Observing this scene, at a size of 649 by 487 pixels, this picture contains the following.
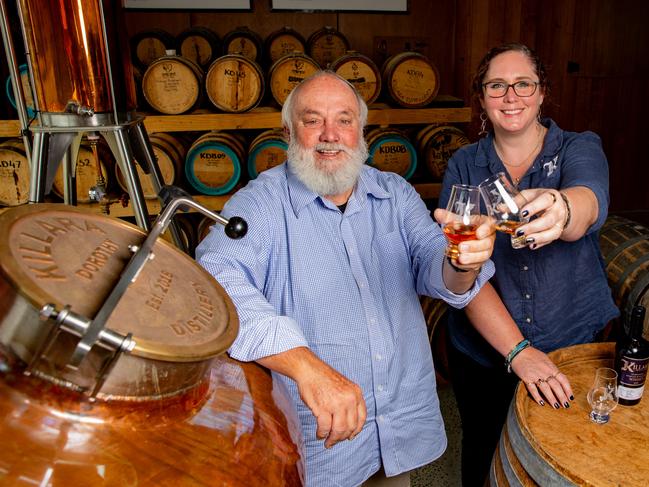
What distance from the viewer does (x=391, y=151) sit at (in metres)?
3.96

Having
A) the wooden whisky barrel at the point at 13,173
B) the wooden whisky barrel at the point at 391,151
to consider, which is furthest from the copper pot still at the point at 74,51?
the wooden whisky barrel at the point at 391,151

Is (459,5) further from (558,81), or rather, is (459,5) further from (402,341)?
(402,341)

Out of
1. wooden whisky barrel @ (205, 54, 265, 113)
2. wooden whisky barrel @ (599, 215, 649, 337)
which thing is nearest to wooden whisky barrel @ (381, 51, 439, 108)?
wooden whisky barrel @ (205, 54, 265, 113)

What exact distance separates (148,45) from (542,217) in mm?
3663

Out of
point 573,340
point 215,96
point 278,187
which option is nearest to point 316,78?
point 278,187

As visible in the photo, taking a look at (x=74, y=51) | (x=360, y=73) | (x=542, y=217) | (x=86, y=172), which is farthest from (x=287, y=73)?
(x=542, y=217)

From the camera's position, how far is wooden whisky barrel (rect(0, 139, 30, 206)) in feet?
11.1

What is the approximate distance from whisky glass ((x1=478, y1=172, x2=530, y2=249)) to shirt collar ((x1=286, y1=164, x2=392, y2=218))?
50 cm

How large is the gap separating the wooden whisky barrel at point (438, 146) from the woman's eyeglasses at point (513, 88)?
190 cm

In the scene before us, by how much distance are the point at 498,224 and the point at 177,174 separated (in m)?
2.77

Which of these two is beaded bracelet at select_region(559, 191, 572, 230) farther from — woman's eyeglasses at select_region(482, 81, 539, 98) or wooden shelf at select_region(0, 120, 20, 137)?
wooden shelf at select_region(0, 120, 20, 137)

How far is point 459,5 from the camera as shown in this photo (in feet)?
17.4

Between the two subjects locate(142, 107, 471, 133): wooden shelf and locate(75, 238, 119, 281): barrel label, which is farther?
locate(142, 107, 471, 133): wooden shelf

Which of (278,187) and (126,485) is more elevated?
(278,187)
